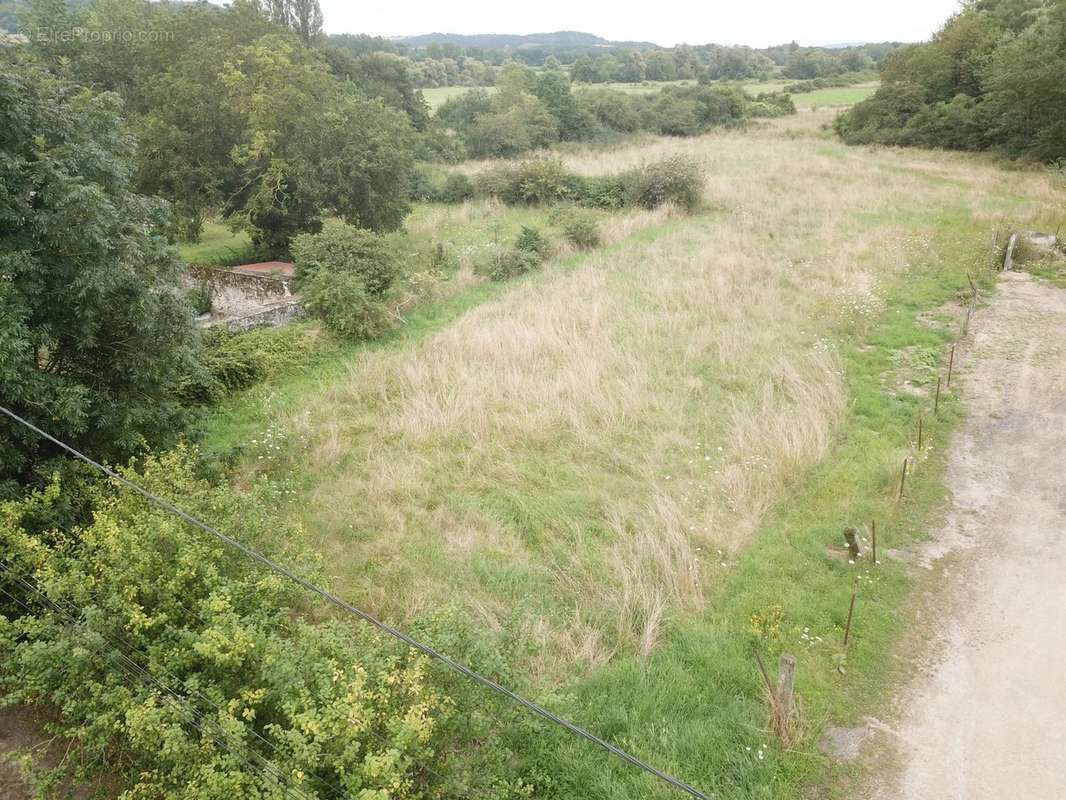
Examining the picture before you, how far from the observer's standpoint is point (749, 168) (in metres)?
30.1

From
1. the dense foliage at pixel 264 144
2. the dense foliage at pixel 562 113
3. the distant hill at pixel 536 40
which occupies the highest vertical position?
the distant hill at pixel 536 40

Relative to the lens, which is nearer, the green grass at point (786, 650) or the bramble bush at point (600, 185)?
the green grass at point (786, 650)

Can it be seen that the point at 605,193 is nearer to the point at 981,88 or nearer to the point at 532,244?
the point at 532,244

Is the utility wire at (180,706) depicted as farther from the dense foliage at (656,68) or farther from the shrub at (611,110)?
the dense foliage at (656,68)

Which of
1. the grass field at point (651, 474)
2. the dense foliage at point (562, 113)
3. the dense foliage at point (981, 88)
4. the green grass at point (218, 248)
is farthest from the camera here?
the dense foliage at point (562, 113)

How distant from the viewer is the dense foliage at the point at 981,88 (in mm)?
25125

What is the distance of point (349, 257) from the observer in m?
15.3


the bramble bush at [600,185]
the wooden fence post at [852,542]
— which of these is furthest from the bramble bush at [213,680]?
the bramble bush at [600,185]

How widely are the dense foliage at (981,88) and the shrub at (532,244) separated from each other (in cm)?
2113

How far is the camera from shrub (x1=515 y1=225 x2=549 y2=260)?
19.5 meters

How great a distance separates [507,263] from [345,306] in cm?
Result: 591

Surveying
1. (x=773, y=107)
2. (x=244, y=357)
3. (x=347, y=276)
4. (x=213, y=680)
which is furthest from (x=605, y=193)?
(x=773, y=107)

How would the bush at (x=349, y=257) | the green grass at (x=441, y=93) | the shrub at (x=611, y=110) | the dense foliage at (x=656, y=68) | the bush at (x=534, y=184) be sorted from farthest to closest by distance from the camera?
the dense foliage at (x=656, y=68)
the green grass at (x=441, y=93)
the shrub at (x=611, y=110)
the bush at (x=534, y=184)
the bush at (x=349, y=257)

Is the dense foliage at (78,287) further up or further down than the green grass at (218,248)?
further up
